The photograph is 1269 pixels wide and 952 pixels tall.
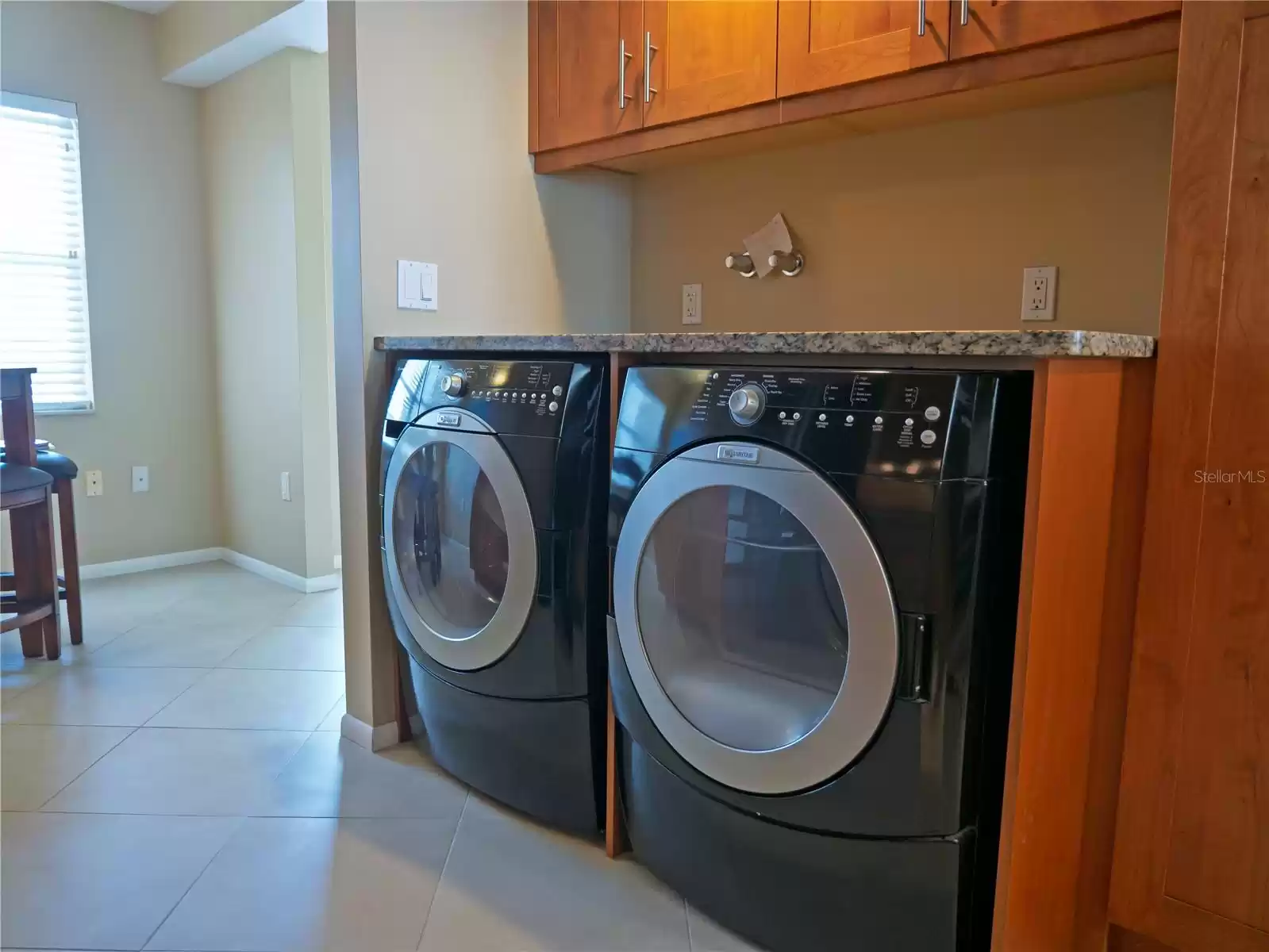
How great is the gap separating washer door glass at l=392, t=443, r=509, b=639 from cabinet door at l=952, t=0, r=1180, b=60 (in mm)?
1168

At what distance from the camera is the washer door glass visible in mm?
1686

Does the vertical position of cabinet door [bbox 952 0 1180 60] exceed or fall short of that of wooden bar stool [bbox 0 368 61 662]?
it exceeds it

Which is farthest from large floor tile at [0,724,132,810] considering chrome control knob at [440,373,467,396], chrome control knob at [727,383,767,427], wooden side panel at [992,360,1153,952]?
wooden side panel at [992,360,1153,952]

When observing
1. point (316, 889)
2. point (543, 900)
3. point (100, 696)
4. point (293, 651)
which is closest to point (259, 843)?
point (316, 889)

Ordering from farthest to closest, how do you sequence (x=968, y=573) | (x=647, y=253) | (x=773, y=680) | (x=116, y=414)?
(x=116, y=414) < (x=647, y=253) < (x=773, y=680) < (x=968, y=573)

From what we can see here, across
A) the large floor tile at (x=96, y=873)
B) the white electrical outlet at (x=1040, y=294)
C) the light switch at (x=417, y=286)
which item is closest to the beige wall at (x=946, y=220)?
the white electrical outlet at (x=1040, y=294)

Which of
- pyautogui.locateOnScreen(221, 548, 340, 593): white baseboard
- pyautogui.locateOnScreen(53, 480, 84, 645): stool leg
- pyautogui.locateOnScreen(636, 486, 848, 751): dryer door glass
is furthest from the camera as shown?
pyautogui.locateOnScreen(221, 548, 340, 593): white baseboard

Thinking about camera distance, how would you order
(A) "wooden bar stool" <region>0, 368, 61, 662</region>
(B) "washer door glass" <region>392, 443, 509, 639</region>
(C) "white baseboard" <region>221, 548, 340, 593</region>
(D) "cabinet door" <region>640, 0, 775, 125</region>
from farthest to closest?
(C) "white baseboard" <region>221, 548, 340, 593</region> < (A) "wooden bar stool" <region>0, 368, 61, 662</region> < (D) "cabinet door" <region>640, 0, 775, 125</region> < (B) "washer door glass" <region>392, 443, 509, 639</region>

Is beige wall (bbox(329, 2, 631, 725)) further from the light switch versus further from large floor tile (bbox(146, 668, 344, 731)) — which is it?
large floor tile (bbox(146, 668, 344, 731))

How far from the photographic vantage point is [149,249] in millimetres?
3621

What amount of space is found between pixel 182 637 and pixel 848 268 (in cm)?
236

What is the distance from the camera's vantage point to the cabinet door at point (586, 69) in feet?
6.66

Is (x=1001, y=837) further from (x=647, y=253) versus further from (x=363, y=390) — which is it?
(x=647, y=253)

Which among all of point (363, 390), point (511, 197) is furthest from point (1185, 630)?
point (511, 197)
